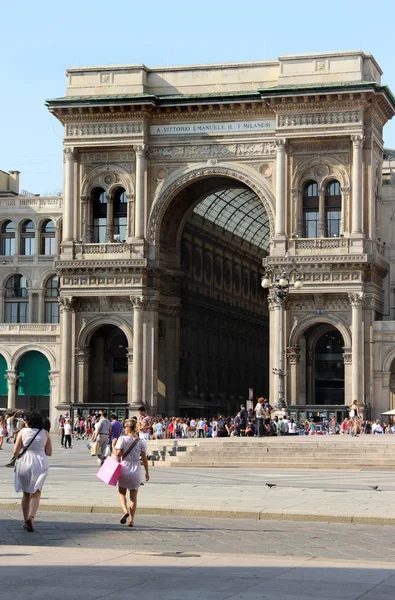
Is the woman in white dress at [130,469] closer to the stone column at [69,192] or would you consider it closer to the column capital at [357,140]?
the column capital at [357,140]

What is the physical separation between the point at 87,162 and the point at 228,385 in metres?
28.0

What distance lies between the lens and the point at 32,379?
98.1 metres

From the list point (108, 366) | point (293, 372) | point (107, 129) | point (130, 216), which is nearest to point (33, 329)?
point (108, 366)

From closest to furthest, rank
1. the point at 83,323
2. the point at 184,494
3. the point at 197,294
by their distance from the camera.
A: the point at 184,494
the point at 83,323
the point at 197,294

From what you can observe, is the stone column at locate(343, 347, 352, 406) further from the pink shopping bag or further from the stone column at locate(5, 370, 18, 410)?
the pink shopping bag

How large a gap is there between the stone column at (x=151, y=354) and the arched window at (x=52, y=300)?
18.4 meters

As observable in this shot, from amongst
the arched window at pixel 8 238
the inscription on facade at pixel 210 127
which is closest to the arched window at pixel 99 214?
the inscription on facade at pixel 210 127

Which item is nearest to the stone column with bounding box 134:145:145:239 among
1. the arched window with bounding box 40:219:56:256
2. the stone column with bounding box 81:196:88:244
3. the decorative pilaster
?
the stone column with bounding box 81:196:88:244

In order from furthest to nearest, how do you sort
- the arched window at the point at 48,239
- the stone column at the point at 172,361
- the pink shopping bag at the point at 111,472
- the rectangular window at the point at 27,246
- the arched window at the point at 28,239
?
the rectangular window at the point at 27,246 < the arched window at the point at 28,239 < the arched window at the point at 48,239 < the stone column at the point at 172,361 < the pink shopping bag at the point at 111,472

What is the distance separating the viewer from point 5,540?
2083 centimetres

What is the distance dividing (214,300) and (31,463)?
82891mm

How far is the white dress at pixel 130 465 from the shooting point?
920 inches

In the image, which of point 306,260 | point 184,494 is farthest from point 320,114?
point 184,494

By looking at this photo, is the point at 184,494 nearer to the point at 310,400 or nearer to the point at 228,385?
the point at 310,400
